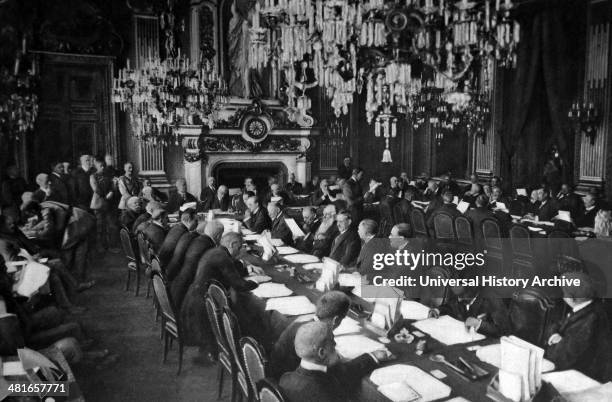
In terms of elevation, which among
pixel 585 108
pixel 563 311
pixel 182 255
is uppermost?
pixel 585 108

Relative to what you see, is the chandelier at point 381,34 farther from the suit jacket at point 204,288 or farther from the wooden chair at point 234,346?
the wooden chair at point 234,346

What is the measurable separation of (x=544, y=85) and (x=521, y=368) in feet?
31.9

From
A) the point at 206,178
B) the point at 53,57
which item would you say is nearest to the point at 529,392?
the point at 206,178

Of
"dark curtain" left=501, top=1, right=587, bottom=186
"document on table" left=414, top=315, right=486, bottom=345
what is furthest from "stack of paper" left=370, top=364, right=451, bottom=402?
"dark curtain" left=501, top=1, right=587, bottom=186

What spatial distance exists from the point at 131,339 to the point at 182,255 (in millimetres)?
980

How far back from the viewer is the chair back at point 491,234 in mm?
6254

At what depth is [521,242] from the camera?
6.00 metres

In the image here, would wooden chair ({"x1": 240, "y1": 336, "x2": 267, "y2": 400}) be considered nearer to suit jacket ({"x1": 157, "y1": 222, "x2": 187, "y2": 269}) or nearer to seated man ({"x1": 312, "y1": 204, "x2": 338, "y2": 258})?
suit jacket ({"x1": 157, "y1": 222, "x2": 187, "y2": 269})

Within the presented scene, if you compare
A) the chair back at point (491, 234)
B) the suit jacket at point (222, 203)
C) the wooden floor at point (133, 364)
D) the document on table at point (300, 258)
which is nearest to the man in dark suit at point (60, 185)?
the suit jacket at point (222, 203)

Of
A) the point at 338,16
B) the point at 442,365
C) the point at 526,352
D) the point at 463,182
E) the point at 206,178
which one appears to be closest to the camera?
the point at 526,352

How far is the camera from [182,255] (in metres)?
4.94

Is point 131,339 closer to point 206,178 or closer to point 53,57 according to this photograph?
point 206,178

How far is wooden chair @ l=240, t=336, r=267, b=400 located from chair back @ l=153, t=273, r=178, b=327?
1.39 m

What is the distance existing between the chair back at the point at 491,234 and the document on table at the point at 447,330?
320 centimetres
